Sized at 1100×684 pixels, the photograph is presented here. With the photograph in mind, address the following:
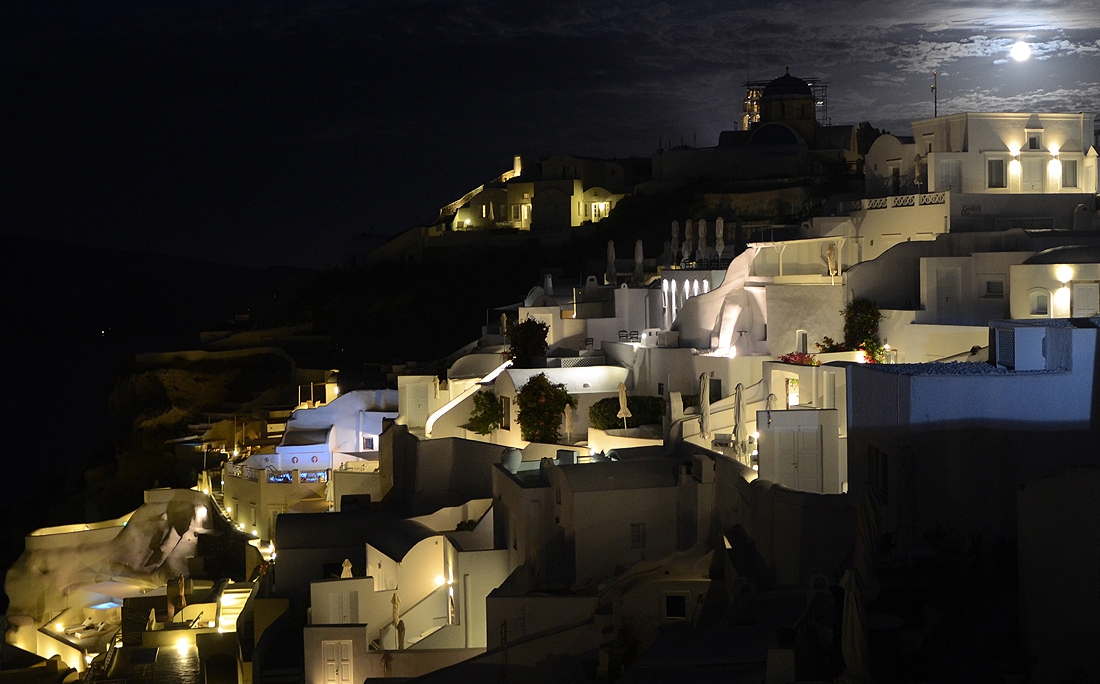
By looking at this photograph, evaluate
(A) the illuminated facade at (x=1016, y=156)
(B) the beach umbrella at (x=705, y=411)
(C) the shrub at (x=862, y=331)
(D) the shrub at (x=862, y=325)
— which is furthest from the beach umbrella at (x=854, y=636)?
(A) the illuminated facade at (x=1016, y=156)

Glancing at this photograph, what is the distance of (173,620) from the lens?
1213 inches

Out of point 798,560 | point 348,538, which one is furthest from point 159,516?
point 798,560

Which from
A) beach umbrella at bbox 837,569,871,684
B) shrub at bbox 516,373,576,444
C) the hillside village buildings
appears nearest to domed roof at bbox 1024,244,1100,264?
the hillside village buildings

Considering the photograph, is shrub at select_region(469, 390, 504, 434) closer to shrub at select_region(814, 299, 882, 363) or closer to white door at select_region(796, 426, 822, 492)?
shrub at select_region(814, 299, 882, 363)

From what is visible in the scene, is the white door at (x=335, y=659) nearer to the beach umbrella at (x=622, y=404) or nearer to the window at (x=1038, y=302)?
the beach umbrella at (x=622, y=404)

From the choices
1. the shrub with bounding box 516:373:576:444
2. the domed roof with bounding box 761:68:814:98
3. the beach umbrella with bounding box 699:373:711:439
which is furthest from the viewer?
the domed roof with bounding box 761:68:814:98

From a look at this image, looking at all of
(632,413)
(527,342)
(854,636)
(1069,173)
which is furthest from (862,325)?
(854,636)

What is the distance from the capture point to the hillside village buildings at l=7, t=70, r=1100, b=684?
44.0 ft

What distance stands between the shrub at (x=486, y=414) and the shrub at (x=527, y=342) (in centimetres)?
150

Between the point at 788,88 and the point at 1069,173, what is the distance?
2958cm

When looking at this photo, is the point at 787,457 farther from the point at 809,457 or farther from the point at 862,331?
the point at 862,331

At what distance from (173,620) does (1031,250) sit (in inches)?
850

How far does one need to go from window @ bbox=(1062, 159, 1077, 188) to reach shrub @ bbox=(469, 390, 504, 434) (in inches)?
574

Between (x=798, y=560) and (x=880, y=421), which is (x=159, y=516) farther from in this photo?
(x=880, y=421)
